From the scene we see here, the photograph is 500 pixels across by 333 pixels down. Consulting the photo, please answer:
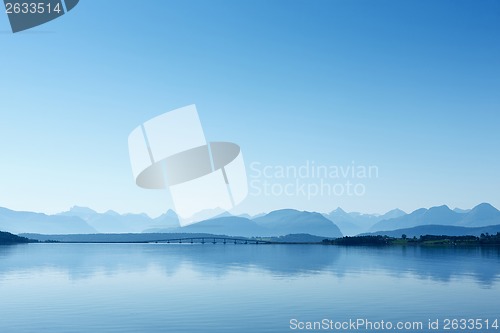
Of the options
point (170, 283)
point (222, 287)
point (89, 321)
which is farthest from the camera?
point (170, 283)

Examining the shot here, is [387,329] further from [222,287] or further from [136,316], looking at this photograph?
[222,287]

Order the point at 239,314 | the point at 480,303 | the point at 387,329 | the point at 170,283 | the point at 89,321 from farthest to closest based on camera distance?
1. the point at 170,283
2. the point at 480,303
3. the point at 239,314
4. the point at 89,321
5. the point at 387,329

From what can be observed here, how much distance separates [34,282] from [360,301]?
206 feet

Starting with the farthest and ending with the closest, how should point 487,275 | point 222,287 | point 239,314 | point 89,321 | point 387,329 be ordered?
point 487,275 → point 222,287 → point 239,314 → point 89,321 → point 387,329

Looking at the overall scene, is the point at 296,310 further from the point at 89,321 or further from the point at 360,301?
the point at 89,321

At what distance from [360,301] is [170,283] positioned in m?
39.7

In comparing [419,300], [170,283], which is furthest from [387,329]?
[170,283]

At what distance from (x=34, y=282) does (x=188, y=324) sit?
176ft

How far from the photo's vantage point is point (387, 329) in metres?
48.0

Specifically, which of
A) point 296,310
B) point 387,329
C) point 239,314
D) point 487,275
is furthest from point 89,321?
point 487,275

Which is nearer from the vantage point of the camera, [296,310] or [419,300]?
[296,310]

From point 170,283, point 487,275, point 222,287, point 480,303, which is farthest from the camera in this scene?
point 487,275

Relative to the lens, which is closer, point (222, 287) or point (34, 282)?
point (222, 287)

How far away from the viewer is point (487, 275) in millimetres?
108250
